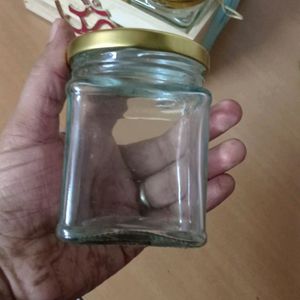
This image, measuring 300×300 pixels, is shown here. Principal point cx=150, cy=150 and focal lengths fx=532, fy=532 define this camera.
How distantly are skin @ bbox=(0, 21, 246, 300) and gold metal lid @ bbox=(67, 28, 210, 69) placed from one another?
9 cm

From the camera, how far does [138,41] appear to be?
0.37 meters

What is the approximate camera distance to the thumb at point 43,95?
46 centimetres

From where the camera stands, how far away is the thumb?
460mm

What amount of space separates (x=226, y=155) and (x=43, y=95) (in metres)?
0.18

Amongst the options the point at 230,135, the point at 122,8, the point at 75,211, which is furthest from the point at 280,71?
the point at 75,211

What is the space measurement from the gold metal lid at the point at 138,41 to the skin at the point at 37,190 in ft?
0.28

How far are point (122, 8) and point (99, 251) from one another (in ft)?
0.79

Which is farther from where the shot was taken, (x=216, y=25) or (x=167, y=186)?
(x=216, y=25)

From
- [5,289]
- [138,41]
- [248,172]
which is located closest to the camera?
[138,41]

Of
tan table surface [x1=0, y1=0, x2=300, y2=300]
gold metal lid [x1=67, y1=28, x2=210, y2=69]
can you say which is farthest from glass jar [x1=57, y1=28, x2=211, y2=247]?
tan table surface [x1=0, y1=0, x2=300, y2=300]

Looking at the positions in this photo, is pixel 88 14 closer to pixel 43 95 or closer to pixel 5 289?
pixel 43 95

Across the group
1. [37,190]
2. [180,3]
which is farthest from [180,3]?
[37,190]

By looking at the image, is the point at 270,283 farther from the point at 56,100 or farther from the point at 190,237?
the point at 56,100

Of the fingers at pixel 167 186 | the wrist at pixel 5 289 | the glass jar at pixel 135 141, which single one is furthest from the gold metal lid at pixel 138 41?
the wrist at pixel 5 289
